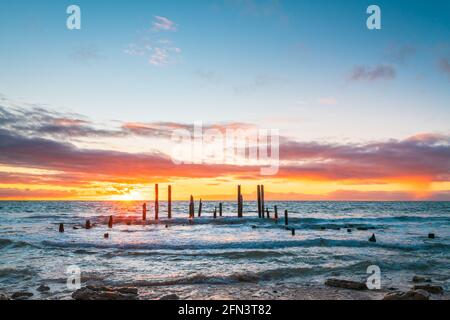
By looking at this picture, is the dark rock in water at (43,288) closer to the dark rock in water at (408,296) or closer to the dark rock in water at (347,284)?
the dark rock in water at (347,284)

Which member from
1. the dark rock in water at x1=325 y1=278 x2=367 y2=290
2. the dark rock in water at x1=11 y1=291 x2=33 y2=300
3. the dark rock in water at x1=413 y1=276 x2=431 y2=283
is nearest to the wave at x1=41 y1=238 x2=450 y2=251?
the dark rock in water at x1=413 y1=276 x2=431 y2=283

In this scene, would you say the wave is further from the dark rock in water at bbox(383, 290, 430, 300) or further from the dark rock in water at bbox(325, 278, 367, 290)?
the dark rock in water at bbox(383, 290, 430, 300)

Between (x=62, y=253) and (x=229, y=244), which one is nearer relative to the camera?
(x=62, y=253)

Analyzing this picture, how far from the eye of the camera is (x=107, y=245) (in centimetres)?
2320

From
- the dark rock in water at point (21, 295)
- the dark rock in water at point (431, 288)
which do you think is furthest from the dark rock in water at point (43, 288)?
the dark rock in water at point (431, 288)

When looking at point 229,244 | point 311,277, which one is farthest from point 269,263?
point 229,244

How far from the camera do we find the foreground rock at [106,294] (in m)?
9.20

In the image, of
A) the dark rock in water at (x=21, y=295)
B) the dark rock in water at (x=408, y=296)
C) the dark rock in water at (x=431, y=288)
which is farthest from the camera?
the dark rock in water at (x=431, y=288)

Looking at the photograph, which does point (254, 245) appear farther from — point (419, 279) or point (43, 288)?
point (43, 288)

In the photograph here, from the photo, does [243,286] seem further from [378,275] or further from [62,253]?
[62,253]

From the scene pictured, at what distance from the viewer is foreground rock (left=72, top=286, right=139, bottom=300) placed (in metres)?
9.20
